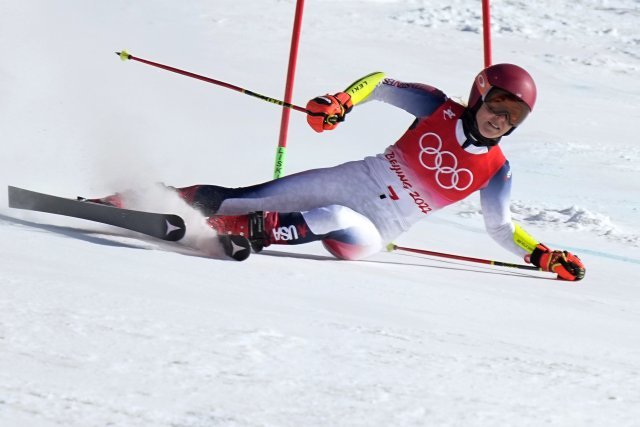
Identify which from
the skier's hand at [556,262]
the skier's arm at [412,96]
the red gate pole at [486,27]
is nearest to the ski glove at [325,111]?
the skier's arm at [412,96]

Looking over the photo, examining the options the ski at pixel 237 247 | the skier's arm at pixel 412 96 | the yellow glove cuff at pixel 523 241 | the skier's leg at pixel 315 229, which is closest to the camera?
the ski at pixel 237 247

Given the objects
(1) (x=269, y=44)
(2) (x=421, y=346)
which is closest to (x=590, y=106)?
(1) (x=269, y=44)

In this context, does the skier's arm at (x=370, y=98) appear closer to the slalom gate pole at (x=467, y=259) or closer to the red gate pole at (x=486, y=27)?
the slalom gate pole at (x=467, y=259)

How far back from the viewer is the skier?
4203 mm

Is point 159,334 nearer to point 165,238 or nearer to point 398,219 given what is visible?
point 165,238

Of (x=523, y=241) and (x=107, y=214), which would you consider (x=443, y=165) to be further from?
(x=107, y=214)

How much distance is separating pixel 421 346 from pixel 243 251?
45.2 inches

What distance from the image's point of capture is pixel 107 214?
3.84 metres

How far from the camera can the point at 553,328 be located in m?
3.32

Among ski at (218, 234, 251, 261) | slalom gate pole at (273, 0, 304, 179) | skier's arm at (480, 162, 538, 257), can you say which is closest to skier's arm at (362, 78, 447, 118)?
skier's arm at (480, 162, 538, 257)

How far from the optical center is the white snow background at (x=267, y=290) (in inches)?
83.1

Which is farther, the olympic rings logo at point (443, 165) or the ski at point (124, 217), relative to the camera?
the olympic rings logo at point (443, 165)

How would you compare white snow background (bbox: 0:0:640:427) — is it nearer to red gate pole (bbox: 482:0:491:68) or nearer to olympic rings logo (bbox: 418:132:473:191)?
olympic rings logo (bbox: 418:132:473:191)

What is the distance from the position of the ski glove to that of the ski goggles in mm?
568
